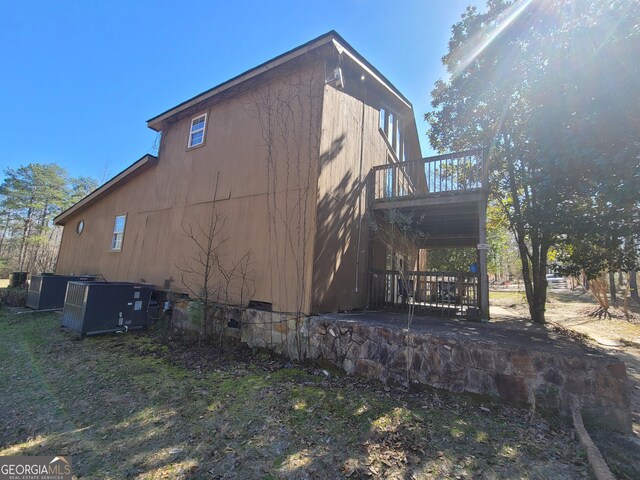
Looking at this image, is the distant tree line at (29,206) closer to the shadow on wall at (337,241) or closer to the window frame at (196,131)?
the window frame at (196,131)

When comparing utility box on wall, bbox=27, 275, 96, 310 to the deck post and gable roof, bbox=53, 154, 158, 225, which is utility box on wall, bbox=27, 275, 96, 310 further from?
the deck post

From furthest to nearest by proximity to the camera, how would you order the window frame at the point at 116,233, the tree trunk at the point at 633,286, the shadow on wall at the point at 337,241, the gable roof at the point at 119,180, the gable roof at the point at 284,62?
the tree trunk at the point at 633,286 < the window frame at the point at 116,233 < the gable roof at the point at 119,180 < the gable roof at the point at 284,62 < the shadow on wall at the point at 337,241

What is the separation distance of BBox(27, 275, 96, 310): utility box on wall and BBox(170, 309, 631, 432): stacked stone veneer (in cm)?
885

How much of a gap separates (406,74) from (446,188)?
17.2 feet

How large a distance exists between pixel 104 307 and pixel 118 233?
4.80 metres

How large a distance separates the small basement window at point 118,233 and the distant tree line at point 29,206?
1896 centimetres

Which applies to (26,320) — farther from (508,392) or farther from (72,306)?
(508,392)

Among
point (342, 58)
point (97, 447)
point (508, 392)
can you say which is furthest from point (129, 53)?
point (508, 392)

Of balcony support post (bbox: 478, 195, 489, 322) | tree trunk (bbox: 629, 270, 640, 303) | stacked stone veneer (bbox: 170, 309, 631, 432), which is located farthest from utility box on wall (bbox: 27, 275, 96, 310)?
tree trunk (bbox: 629, 270, 640, 303)

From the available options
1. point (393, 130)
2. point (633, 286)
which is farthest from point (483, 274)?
point (633, 286)

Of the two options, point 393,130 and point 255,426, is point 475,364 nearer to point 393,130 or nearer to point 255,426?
point 255,426

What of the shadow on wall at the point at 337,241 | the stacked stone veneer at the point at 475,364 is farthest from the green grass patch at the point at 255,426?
the shadow on wall at the point at 337,241

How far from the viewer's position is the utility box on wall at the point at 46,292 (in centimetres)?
940

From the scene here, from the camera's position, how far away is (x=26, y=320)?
8430mm
